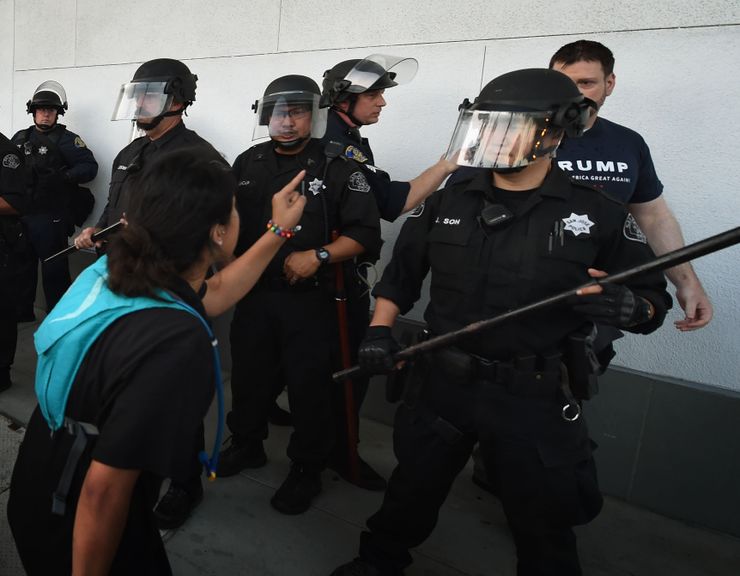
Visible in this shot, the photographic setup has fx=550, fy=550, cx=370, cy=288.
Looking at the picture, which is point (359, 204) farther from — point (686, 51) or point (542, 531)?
point (686, 51)

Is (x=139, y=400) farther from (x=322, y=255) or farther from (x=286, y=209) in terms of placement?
(x=322, y=255)

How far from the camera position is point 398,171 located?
10.8ft

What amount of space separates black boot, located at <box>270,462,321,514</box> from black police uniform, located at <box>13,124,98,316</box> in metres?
2.87

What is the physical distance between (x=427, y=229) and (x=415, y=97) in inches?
64.4

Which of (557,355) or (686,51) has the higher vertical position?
(686,51)

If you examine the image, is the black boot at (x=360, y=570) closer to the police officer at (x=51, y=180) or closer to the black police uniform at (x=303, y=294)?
the black police uniform at (x=303, y=294)

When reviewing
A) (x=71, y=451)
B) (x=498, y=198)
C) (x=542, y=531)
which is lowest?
(x=542, y=531)

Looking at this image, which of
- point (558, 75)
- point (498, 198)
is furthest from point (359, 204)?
point (558, 75)

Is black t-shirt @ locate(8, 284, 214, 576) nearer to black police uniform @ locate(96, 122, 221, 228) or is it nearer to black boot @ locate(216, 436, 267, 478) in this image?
black boot @ locate(216, 436, 267, 478)

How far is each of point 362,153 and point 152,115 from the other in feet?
3.47

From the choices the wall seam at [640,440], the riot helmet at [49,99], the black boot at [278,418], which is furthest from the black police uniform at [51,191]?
the wall seam at [640,440]

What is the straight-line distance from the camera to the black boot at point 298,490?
2.45 m

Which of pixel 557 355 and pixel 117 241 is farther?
pixel 557 355

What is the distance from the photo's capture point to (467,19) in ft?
9.66
